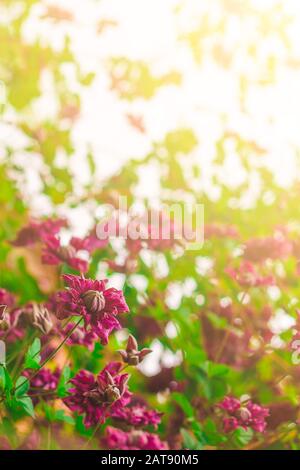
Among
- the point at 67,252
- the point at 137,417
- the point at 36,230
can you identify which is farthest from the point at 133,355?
the point at 36,230

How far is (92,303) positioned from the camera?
754 mm

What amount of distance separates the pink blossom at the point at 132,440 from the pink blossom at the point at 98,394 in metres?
0.12

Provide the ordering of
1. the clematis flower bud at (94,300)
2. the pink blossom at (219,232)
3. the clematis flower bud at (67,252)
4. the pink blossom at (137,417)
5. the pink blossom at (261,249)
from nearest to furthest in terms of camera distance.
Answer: the clematis flower bud at (94,300) < the pink blossom at (137,417) < the clematis flower bud at (67,252) < the pink blossom at (261,249) < the pink blossom at (219,232)

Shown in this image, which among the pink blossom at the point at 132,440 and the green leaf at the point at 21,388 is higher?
the green leaf at the point at 21,388

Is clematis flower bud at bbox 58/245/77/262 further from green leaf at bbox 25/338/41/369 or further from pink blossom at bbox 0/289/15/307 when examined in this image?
green leaf at bbox 25/338/41/369

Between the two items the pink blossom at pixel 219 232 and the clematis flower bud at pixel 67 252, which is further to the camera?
the pink blossom at pixel 219 232

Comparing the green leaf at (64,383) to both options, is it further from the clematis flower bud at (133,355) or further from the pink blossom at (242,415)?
the pink blossom at (242,415)

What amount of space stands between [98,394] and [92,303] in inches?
5.4

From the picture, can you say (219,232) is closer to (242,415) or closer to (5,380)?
(242,415)

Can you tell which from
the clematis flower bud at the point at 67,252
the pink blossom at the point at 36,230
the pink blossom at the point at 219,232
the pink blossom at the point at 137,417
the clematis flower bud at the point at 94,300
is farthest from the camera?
the pink blossom at the point at 219,232

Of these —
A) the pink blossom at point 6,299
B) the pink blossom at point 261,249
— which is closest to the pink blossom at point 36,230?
the pink blossom at point 6,299

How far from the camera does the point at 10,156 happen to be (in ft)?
6.21

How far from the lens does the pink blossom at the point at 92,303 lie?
0.76 metres
